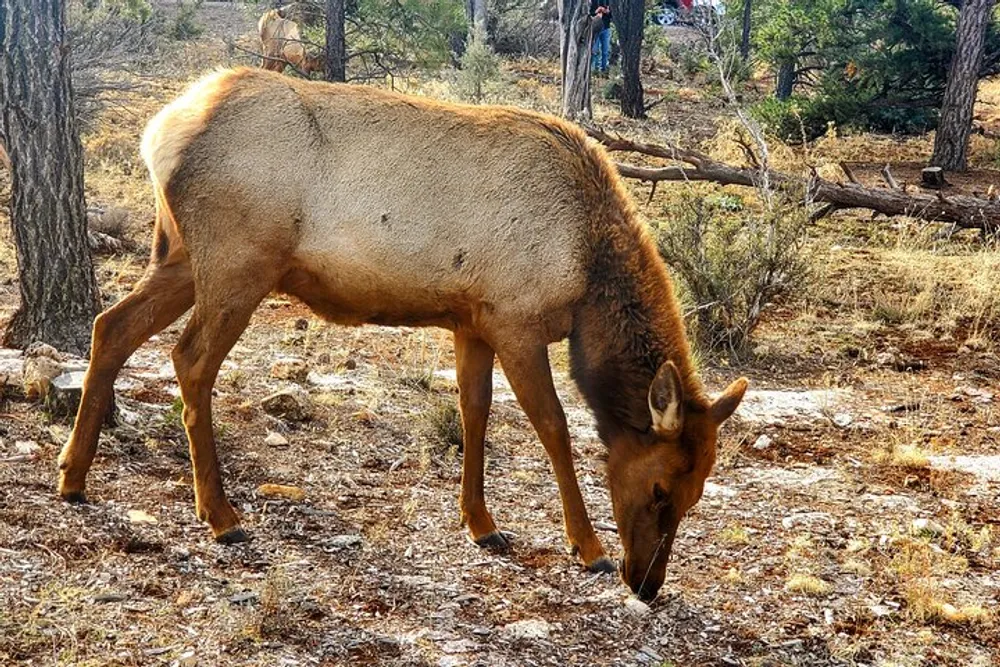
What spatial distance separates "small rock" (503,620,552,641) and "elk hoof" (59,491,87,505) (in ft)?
6.85

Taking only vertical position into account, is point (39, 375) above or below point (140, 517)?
above

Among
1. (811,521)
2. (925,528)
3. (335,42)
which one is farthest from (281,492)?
(335,42)

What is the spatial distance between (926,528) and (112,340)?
4133mm

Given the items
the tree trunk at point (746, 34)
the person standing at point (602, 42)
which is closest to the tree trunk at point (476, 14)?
the person standing at point (602, 42)

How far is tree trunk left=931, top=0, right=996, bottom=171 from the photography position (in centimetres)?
1500

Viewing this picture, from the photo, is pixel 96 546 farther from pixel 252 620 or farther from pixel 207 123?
pixel 207 123

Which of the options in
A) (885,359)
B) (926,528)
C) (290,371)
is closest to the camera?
(926,528)

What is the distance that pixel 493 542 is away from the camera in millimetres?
5395

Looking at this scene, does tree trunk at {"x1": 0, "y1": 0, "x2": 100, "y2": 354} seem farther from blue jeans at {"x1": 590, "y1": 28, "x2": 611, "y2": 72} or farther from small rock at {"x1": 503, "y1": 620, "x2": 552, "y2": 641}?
blue jeans at {"x1": 590, "y1": 28, "x2": 611, "y2": 72}

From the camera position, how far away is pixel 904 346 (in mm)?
9039

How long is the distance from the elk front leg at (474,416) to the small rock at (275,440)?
4.20ft

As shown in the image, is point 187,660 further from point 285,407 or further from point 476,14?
point 476,14

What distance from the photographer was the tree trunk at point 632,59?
2112 cm

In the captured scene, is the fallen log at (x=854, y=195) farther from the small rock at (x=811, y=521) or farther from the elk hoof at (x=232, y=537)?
the elk hoof at (x=232, y=537)
